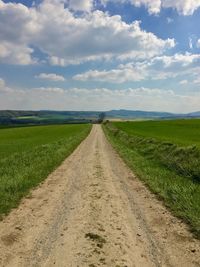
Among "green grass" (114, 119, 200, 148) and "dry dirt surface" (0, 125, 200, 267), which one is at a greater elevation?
"dry dirt surface" (0, 125, 200, 267)

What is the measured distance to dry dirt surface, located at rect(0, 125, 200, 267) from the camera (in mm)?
6918

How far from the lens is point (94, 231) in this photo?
8.55 m

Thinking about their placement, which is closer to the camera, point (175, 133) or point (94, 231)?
point (94, 231)

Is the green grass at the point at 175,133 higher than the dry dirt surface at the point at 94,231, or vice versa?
the dry dirt surface at the point at 94,231

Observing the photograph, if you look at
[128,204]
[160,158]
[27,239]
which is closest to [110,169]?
[160,158]

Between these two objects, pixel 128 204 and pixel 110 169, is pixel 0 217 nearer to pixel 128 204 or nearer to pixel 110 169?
pixel 128 204

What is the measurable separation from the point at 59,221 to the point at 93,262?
9.65 ft

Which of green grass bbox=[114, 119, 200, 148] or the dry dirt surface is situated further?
green grass bbox=[114, 119, 200, 148]

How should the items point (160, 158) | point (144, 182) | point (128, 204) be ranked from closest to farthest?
point (128, 204), point (144, 182), point (160, 158)

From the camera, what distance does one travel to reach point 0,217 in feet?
32.0

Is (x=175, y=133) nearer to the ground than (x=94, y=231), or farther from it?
nearer to the ground

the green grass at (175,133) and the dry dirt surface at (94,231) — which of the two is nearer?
the dry dirt surface at (94,231)

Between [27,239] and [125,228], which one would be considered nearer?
[27,239]

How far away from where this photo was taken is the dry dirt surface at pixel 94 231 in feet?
22.7
